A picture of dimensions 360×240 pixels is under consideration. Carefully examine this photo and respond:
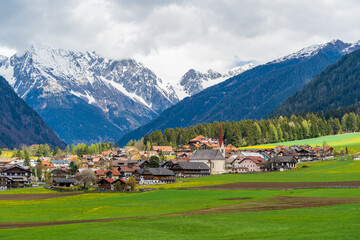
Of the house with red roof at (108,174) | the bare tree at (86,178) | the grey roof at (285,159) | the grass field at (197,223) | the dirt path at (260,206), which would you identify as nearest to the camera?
the grass field at (197,223)

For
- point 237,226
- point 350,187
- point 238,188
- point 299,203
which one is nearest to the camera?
point 237,226

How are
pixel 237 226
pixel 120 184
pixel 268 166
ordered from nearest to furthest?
1. pixel 237 226
2. pixel 120 184
3. pixel 268 166

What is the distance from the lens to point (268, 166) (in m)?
199

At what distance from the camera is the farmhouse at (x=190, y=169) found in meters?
194

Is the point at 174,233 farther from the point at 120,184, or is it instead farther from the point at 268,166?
the point at 268,166

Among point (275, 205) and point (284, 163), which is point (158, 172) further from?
point (275, 205)

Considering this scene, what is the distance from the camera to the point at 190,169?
195 m

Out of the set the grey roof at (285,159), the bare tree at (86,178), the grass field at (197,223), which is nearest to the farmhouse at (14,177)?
the bare tree at (86,178)

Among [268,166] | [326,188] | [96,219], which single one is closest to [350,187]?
[326,188]

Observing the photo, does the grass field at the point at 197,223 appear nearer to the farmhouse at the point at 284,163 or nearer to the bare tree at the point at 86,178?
the bare tree at the point at 86,178

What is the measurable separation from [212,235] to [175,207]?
3182 cm

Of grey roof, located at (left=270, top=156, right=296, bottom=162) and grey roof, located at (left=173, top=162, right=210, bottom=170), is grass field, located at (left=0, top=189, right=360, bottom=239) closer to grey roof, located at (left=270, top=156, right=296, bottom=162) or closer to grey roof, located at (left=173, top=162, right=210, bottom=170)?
grey roof, located at (left=173, top=162, right=210, bottom=170)

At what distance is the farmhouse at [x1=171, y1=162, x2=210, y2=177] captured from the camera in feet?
638

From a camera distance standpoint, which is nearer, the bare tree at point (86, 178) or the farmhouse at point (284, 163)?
the bare tree at point (86, 178)
